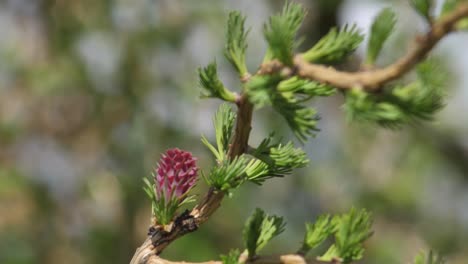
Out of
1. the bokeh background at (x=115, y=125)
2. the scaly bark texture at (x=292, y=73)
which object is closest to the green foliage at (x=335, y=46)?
the scaly bark texture at (x=292, y=73)

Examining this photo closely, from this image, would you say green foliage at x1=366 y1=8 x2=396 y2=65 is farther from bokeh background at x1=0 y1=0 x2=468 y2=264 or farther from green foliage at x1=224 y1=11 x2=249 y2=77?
bokeh background at x1=0 y1=0 x2=468 y2=264

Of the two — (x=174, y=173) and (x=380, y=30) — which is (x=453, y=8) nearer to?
(x=380, y=30)

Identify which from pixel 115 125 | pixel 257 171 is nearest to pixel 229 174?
pixel 257 171

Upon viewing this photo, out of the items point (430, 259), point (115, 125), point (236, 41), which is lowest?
point (430, 259)

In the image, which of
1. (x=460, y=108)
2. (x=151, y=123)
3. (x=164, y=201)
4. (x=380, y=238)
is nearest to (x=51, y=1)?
(x=151, y=123)

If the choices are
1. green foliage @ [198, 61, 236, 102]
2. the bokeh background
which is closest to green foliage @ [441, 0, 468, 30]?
green foliage @ [198, 61, 236, 102]
